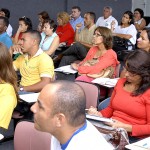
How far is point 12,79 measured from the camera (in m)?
2.64

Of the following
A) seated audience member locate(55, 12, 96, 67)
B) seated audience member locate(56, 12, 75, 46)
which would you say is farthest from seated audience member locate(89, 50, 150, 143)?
seated audience member locate(56, 12, 75, 46)

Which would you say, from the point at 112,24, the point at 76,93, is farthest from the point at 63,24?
the point at 76,93

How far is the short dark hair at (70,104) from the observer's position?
1.49 m

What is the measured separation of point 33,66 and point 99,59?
1.03 metres

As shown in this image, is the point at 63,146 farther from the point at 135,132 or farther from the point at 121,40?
the point at 121,40

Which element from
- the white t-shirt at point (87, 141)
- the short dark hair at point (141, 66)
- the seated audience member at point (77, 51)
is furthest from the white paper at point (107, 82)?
the white t-shirt at point (87, 141)

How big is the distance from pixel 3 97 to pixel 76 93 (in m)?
1.12

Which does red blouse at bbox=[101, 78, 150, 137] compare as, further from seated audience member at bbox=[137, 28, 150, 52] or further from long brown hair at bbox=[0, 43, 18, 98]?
seated audience member at bbox=[137, 28, 150, 52]

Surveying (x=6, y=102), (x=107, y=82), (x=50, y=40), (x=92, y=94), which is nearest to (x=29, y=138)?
(x=6, y=102)

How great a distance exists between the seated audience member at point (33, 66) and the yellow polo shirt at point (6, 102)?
1.07 m

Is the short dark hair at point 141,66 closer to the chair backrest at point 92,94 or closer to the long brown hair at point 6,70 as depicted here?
the chair backrest at point 92,94

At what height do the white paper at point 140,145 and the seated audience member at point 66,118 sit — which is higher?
the seated audience member at point 66,118

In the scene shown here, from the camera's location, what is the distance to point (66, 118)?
1487 mm

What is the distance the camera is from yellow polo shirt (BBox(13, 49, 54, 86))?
12.0 ft
